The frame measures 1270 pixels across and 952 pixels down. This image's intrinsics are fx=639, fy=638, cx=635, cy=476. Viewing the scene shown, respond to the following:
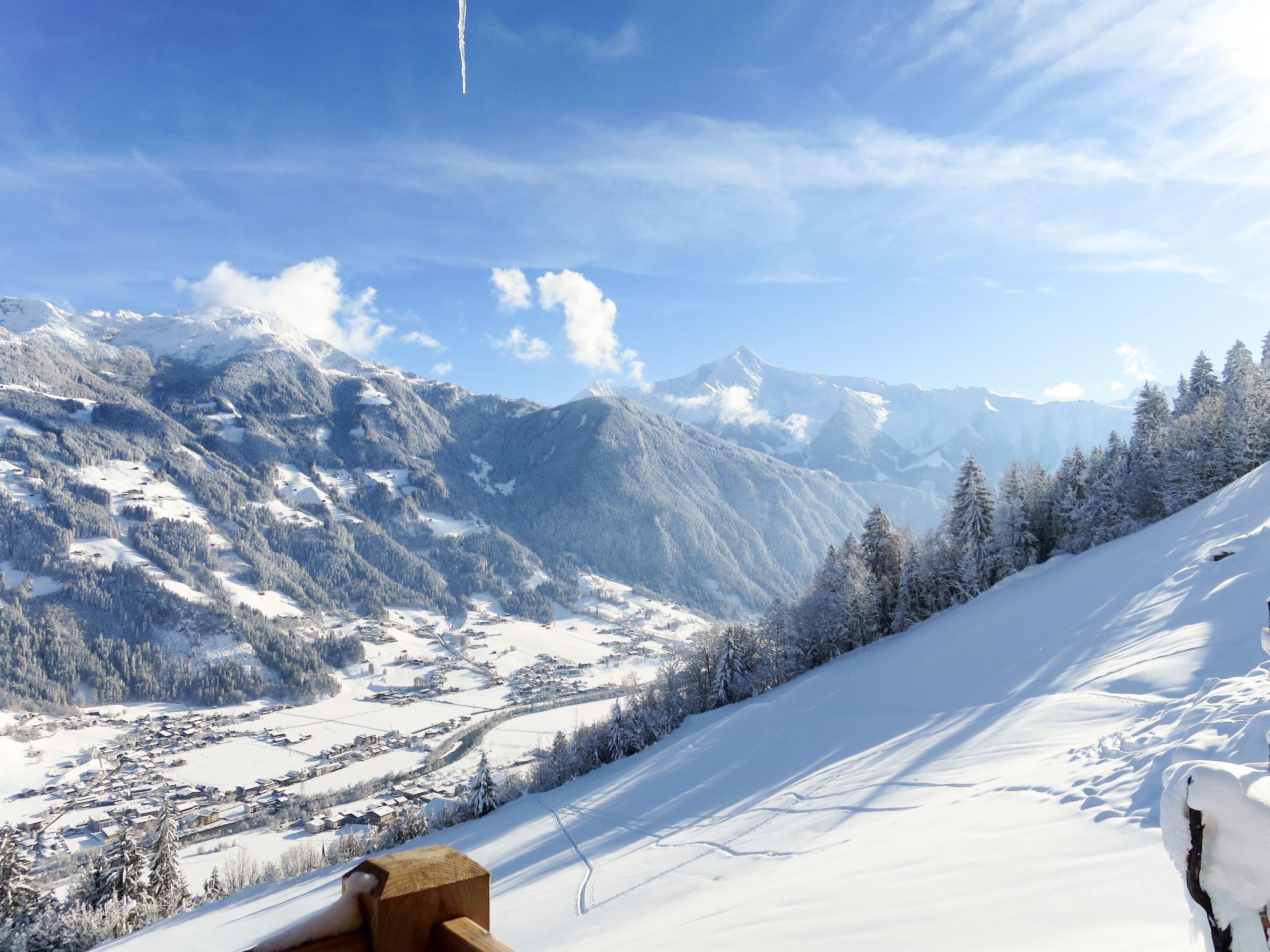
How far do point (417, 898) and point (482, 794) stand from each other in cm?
3933

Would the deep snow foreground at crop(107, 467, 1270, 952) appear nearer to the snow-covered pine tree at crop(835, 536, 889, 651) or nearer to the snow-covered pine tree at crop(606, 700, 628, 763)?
the snow-covered pine tree at crop(606, 700, 628, 763)

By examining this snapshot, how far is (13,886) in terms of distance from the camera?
1012 inches

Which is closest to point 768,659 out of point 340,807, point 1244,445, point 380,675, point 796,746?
point 796,746

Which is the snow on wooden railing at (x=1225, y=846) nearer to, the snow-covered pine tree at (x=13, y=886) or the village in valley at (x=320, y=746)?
the snow-covered pine tree at (x=13, y=886)

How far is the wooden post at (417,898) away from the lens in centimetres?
145

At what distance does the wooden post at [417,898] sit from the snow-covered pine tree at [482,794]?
37.5 metres

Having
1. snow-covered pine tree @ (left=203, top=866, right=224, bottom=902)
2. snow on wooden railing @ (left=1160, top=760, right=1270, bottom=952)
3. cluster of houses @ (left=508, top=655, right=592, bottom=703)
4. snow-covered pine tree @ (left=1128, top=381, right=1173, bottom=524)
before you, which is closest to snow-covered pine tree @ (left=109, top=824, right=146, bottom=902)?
snow-covered pine tree @ (left=203, top=866, right=224, bottom=902)

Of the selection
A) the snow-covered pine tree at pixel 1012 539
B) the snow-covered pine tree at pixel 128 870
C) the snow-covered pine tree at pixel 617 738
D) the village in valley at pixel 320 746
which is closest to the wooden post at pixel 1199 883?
the snow-covered pine tree at pixel 617 738

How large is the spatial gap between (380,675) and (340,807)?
6112 centimetres

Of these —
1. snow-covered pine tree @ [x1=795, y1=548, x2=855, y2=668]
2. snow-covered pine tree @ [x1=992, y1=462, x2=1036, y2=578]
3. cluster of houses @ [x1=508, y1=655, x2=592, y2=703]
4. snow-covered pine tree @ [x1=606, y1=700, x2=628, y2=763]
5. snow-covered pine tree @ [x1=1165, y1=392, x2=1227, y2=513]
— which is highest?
snow-covered pine tree @ [x1=1165, y1=392, x2=1227, y2=513]

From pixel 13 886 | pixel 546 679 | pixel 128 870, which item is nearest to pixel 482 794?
pixel 128 870

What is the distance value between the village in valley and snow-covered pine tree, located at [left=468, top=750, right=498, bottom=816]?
21.4ft

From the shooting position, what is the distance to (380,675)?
4528 inches

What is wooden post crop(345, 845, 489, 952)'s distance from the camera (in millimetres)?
1447
